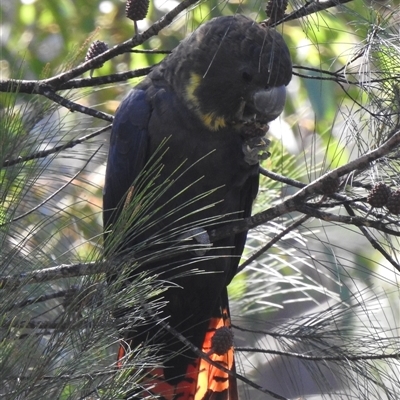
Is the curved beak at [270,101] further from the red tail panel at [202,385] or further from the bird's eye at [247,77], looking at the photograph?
the red tail panel at [202,385]

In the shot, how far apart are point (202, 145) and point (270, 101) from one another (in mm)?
227

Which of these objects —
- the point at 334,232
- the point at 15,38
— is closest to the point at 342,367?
the point at 334,232

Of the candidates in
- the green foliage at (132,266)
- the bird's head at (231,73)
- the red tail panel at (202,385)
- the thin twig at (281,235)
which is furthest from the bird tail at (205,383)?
the bird's head at (231,73)

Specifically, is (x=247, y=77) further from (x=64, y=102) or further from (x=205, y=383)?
(x=205, y=383)

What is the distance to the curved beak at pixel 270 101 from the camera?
174 centimetres

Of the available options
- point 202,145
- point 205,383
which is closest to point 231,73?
point 202,145

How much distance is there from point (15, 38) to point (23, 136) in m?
2.06

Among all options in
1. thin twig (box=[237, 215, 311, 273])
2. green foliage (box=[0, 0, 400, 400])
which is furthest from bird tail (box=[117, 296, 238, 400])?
thin twig (box=[237, 215, 311, 273])

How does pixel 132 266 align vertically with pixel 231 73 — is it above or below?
below

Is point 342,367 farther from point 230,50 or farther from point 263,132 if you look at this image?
point 230,50

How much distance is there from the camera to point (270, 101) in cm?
175

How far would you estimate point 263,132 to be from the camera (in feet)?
6.11

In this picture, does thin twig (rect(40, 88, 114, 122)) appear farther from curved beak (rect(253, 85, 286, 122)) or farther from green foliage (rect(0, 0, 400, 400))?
curved beak (rect(253, 85, 286, 122))

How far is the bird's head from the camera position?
175 cm
